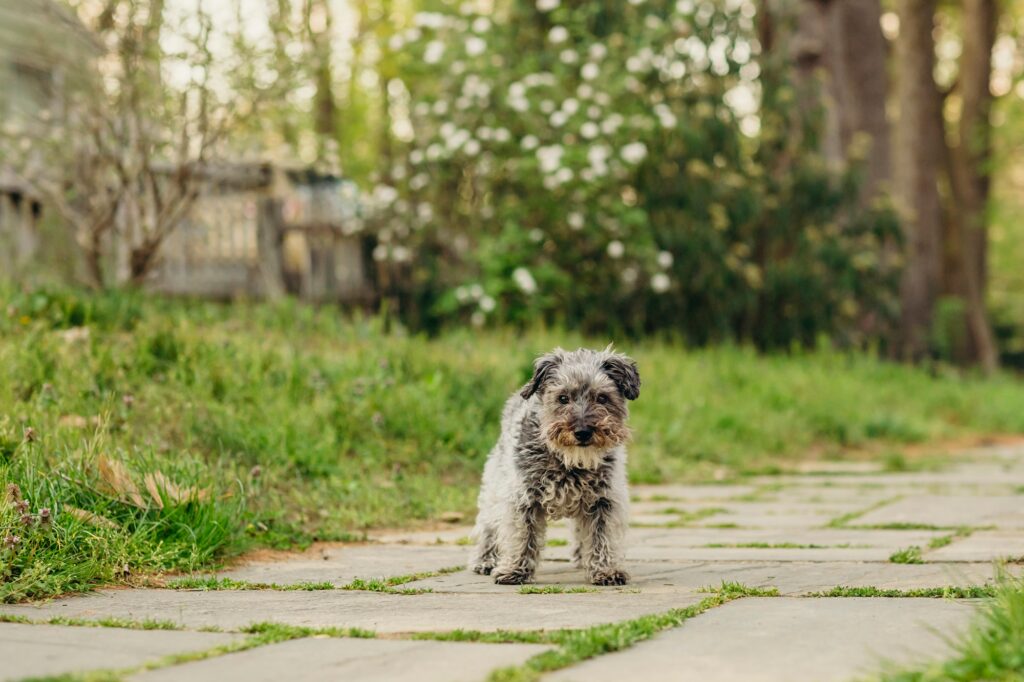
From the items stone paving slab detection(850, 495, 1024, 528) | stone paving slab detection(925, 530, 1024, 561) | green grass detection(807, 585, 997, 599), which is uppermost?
green grass detection(807, 585, 997, 599)

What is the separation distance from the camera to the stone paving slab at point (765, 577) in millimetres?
4986

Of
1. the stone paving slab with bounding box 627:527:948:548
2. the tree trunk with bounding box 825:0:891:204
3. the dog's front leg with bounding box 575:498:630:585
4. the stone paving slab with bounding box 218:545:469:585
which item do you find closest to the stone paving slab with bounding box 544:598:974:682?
the dog's front leg with bounding box 575:498:630:585

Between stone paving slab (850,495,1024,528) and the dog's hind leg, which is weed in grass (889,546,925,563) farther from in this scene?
the dog's hind leg

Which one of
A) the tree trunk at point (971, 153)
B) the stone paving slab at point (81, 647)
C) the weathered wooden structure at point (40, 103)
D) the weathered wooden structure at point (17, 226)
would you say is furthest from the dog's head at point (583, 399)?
the tree trunk at point (971, 153)

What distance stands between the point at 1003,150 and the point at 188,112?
2070cm

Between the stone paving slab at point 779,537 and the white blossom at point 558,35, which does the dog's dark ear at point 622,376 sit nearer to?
the stone paving slab at point 779,537

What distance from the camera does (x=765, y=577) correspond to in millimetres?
5316

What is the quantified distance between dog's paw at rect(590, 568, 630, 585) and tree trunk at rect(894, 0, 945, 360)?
17.2 metres

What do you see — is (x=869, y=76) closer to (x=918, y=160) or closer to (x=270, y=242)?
(x=918, y=160)

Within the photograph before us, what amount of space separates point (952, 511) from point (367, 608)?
439 centimetres

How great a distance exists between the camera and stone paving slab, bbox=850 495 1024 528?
286 inches

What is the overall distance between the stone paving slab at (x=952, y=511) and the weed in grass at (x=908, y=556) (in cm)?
144

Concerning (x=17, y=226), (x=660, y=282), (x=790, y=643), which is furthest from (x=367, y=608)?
(x=660, y=282)

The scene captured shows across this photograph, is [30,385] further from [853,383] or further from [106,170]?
[853,383]
